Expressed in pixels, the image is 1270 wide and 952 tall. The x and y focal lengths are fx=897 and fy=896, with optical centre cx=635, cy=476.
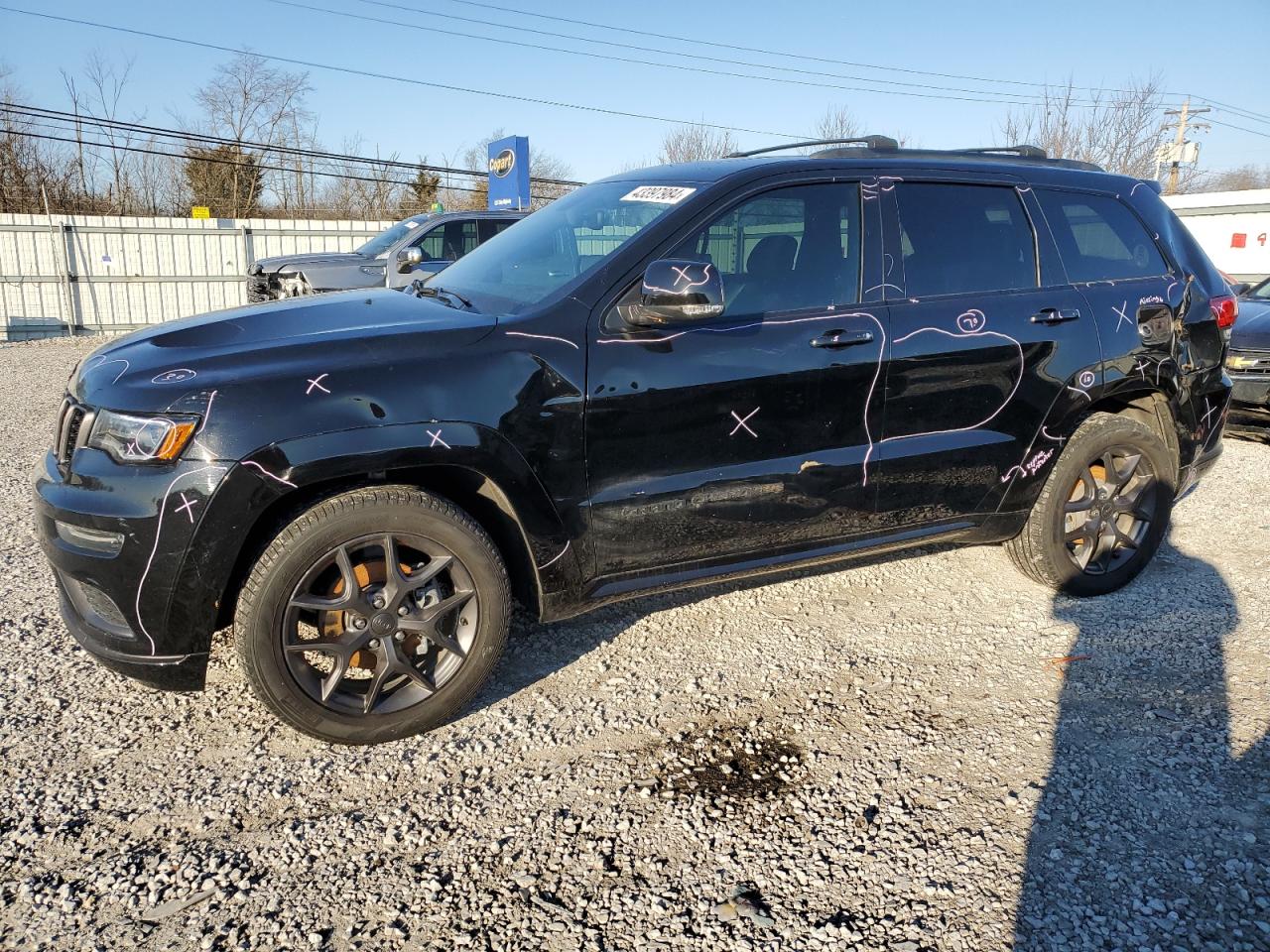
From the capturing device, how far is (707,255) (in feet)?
11.3

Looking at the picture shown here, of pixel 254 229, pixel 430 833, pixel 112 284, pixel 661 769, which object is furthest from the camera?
pixel 254 229

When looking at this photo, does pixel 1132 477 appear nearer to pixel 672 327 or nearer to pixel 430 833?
pixel 672 327

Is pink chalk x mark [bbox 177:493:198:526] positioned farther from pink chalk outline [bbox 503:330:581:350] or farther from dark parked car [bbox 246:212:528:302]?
dark parked car [bbox 246:212:528:302]

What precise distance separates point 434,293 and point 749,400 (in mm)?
1435

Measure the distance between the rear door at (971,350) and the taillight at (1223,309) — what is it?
3.05 ft

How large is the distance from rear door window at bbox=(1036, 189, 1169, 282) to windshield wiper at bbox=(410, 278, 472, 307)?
265 cm

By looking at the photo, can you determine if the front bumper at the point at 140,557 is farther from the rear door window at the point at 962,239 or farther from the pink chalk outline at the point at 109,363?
the rear door window at the point at 962,239

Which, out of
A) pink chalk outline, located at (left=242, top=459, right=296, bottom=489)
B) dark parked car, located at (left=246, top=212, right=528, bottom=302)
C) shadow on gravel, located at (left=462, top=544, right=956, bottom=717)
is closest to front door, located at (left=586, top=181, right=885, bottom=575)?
shadow on gravel, located at (left=462, top=544, right=956, bottom=717)

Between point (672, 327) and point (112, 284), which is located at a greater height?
point (672, 327)

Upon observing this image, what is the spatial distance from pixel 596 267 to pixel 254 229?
19118 mm

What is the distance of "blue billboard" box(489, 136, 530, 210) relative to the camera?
61.3 feet

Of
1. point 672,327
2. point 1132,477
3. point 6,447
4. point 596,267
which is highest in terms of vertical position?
point 596,267

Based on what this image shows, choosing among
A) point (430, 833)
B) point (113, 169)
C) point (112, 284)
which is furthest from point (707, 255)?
point (113, 169)

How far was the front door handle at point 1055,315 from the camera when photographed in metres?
3.91
